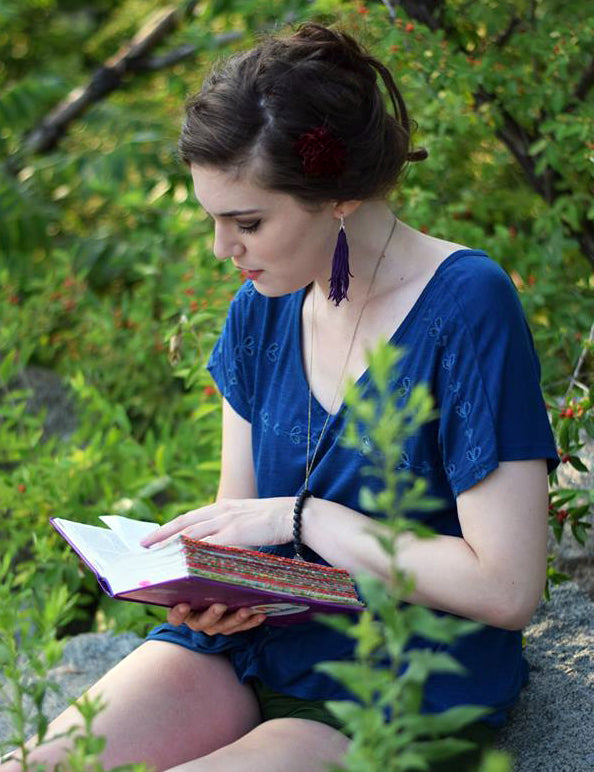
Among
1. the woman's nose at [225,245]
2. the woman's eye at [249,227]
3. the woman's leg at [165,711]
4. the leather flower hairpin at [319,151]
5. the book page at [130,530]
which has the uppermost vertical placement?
the leather flower hairpin at [319,151]

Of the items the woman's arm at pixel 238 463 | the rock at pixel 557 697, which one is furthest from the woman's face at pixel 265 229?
the rock at pixel 557 697

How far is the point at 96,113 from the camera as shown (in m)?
5.18

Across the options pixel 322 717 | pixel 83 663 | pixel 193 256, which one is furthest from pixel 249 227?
pixel 193 256

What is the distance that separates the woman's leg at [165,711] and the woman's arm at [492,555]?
1.38 feet

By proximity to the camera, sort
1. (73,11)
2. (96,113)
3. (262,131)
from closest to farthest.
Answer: (262,131), (96,113), (73,11)

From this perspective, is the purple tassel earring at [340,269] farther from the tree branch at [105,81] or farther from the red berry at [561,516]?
the tree branch at [105,81]

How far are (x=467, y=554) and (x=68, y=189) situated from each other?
153 inches

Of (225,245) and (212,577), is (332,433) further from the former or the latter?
(212,577)

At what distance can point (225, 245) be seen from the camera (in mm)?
2004

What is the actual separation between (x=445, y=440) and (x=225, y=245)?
537 millimetres

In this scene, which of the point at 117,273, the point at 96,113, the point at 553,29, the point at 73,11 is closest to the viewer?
the point at 553,29

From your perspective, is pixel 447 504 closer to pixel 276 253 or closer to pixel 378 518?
pixel 378 518

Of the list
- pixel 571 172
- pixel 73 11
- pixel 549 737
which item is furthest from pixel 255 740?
pixel 73 11

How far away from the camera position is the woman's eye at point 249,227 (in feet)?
6.48
